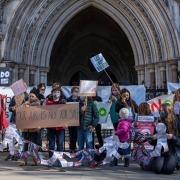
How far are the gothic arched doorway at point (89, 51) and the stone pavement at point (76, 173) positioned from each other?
52.0 feet

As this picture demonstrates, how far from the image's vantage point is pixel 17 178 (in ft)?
21.1

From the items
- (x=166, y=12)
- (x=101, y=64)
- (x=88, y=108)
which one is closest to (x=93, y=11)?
(x=166, y=12)

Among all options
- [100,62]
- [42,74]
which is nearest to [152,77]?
[42,74]

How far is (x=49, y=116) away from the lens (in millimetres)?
8469

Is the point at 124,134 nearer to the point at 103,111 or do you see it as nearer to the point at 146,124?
the point at 146,124

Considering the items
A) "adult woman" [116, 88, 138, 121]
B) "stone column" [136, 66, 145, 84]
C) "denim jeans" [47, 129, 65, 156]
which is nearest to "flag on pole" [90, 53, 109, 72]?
"adult woman" [116, 88, 138, 121]

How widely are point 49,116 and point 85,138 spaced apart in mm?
902

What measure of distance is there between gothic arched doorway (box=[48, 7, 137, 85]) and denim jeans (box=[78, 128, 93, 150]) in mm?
14765

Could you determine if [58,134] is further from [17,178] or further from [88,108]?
[17,178]

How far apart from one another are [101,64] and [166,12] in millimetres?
6793

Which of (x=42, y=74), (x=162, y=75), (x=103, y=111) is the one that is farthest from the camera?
(x=42, y=74)

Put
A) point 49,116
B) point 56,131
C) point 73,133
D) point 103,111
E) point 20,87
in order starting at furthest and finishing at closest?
point 103,111
point 73,133
point 20,87
point 56,131
point 49,116

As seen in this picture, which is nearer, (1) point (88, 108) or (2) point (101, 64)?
(1) point (88, 108)

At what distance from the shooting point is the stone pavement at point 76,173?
655 centimetres
